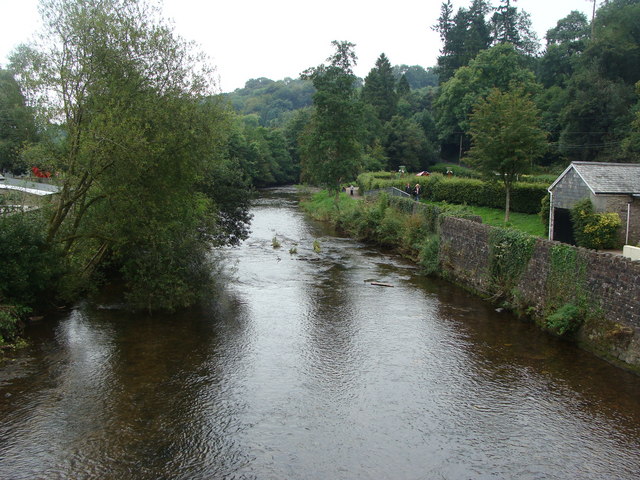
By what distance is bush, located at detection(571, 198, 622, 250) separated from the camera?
69.9 feet

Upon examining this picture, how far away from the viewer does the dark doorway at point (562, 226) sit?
23750 millimetres

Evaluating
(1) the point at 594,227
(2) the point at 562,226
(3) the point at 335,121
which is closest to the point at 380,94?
(3) the point at 335,121

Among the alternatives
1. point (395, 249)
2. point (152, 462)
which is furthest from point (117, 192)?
point (395, 249)

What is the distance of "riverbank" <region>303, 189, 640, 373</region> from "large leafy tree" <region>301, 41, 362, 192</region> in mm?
16135

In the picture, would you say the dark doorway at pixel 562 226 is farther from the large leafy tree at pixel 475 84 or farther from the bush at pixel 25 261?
the large leafy tree at pixel 475 84

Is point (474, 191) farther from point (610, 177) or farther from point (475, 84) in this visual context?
point (475, 84)

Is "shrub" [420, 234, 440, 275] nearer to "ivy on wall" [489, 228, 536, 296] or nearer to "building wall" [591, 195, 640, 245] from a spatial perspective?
"ivy on wall" [489, 228, 536, 296]

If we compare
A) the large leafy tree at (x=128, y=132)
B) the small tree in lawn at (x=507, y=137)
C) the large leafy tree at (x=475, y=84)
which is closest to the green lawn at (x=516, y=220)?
the small tree in lawn at (x=507, y=137)

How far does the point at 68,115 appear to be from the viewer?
17.0 metres

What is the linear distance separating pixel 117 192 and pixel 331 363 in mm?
8542

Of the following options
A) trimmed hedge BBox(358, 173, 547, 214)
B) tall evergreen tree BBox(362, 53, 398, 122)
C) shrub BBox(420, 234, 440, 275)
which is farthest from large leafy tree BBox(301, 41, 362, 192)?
tall evergreen tree BBox(362, 53, 398, 122)

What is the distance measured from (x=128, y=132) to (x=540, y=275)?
44.8 feet

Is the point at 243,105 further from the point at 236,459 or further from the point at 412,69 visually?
the point at 236,459

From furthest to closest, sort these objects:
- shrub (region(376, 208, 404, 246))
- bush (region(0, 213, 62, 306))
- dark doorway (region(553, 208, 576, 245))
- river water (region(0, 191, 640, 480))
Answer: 1. shrub (region(376, 208, 404, 246))
2. dark doorway (region(553, 208, 576, 245))
3. bush (region(0, 213, 62, 306))
4. river water (region(0, 191, 640, 480))
